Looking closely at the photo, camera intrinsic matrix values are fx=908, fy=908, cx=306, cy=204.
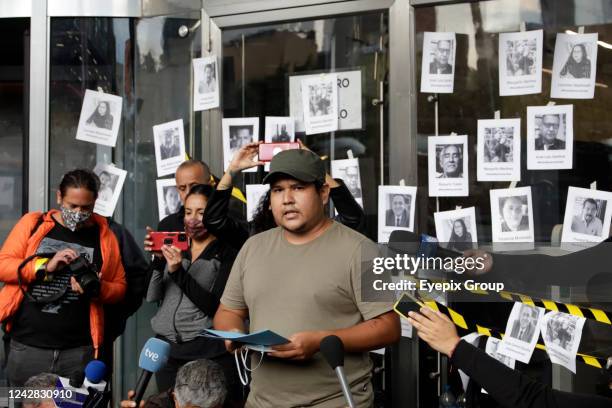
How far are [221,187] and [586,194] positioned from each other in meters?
2.11

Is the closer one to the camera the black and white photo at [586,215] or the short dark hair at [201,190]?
the short dark hair at [201,190]

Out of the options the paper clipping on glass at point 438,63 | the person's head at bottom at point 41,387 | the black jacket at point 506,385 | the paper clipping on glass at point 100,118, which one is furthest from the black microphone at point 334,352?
the paper clipping on glass at point 100,118

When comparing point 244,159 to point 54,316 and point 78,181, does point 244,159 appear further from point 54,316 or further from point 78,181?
point 54,316

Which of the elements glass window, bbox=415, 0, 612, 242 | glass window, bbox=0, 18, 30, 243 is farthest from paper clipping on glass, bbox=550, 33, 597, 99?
glass window, bbox=0, 18, 30, 243

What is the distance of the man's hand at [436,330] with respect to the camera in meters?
2.93

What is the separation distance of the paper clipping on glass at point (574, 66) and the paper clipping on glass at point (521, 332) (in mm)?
1269

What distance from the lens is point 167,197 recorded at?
20.8 feet

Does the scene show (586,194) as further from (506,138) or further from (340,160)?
(340,160)

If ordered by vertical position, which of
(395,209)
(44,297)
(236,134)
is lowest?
(44,297)

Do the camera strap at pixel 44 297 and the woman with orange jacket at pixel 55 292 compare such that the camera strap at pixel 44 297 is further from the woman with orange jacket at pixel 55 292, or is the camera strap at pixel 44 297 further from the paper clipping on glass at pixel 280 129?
the paper clipping on glass at pixel 280 129

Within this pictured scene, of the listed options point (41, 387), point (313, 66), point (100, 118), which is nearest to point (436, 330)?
point (41, 387)

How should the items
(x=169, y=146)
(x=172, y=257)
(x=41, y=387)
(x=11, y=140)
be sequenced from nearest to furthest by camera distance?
(x=41, y=387)
(x=172, y=257)
(x=169, y=146)
(x=11, y=140)

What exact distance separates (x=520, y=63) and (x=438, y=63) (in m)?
0.49

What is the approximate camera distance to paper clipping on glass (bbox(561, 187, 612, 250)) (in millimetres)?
5152
